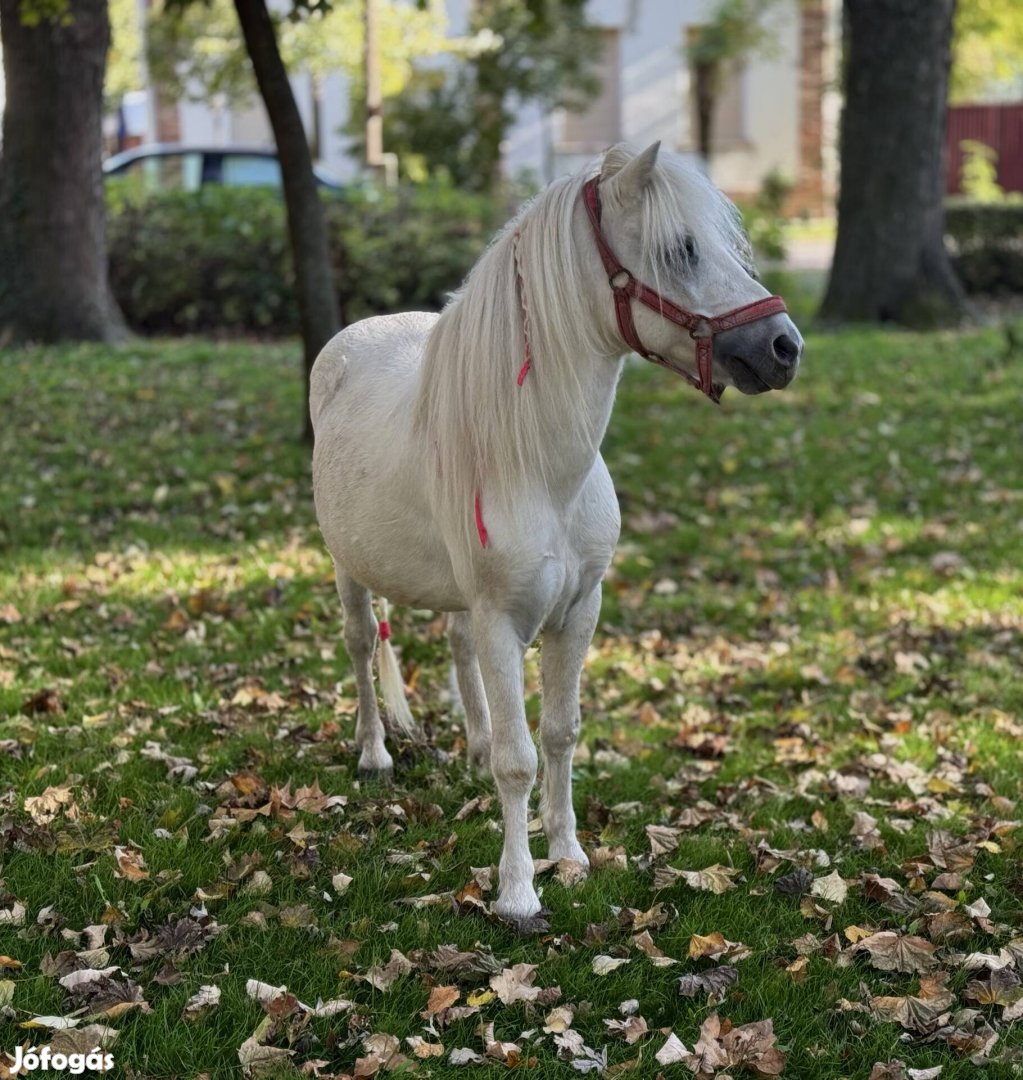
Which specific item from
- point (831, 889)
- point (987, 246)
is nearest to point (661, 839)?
point (831, 889)

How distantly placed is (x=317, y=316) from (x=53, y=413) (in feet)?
7.91

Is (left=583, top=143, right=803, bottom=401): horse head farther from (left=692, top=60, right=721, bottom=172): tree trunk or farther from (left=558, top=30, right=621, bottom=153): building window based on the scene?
(left=558, top=30, right=621, bottom=153): building window

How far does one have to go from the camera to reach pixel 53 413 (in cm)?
970

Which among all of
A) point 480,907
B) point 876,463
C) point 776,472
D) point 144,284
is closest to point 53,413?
point 144,284

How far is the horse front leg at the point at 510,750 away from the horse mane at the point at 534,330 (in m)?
0.29

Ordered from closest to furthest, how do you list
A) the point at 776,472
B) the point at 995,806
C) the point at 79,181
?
the point at 995,806 → the point at 776,472 → the point at 79,181

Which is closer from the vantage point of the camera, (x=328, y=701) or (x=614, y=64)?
(x=328, y=701)

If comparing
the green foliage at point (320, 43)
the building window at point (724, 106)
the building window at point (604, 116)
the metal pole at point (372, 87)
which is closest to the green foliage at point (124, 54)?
the green foliage at point (320, 43)

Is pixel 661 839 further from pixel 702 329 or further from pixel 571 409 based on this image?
pixel 702 329

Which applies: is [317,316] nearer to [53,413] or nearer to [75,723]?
[53,413]

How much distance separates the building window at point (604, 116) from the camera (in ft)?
105

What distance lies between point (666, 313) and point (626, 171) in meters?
0.37

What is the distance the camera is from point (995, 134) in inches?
1275

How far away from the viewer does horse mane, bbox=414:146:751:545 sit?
3.32 meters
